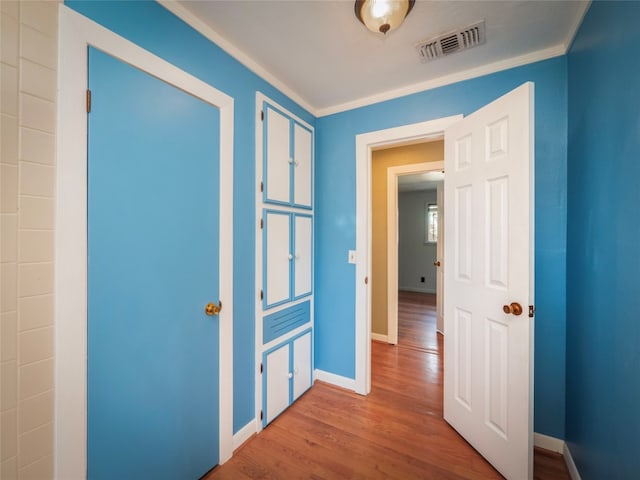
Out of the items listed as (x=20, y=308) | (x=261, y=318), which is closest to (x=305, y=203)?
(x=261, y=318)

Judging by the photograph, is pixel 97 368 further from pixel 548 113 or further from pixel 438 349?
pixel 438 349

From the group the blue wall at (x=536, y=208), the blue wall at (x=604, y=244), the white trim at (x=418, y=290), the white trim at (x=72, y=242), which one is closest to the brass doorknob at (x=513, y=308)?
the blue wall at (x=604, y=244)

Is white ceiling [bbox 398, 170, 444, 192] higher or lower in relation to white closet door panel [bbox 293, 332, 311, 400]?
higher

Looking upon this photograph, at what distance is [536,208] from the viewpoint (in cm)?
165

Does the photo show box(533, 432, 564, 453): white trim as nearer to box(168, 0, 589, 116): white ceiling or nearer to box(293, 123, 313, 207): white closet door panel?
box(293, 123, 313, 207): white closet door panel

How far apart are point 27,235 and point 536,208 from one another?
7.98 ft

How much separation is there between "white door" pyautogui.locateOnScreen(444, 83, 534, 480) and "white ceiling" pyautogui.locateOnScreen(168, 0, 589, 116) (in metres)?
0.41

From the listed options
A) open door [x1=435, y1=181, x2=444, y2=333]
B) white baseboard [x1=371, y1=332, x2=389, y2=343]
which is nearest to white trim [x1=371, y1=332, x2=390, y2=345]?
white baseboard [x1=371, y1=332, x2=389, y2=343]

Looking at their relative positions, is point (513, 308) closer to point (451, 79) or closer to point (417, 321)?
Result: point (451, 79)

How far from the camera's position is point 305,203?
2.21 meters

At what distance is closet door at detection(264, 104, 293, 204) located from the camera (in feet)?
5.98

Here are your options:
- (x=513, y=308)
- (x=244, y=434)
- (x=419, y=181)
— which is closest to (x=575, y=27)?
(x=513, y=308)

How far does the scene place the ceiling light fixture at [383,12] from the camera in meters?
1.21

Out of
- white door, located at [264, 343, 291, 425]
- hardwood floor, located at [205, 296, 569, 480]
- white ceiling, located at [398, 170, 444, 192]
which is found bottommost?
hardwood floor, located at [205, 296, 569, 480]
